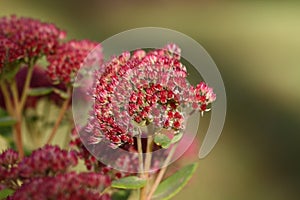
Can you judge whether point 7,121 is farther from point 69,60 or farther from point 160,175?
point 160,175

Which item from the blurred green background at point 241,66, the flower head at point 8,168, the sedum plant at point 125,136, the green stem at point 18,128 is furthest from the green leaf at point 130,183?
the blurred green background at point 241,66

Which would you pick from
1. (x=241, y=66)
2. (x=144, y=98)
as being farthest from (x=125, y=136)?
(x=241, y=66)

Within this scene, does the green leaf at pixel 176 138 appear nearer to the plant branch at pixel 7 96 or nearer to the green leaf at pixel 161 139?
the green leaf at pixel 161 139

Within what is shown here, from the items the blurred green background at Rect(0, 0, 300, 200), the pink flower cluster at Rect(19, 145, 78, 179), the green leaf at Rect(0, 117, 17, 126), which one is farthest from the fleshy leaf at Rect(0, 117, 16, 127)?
the blurred green background at Rect(0, 0, 300, 200)

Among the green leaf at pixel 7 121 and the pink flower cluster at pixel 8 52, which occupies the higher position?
the pink flower cluster at pixel 8 52

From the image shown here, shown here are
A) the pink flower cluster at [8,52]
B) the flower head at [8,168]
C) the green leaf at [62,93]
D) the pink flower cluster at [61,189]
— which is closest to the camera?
the pink flower cluster at [61,189]

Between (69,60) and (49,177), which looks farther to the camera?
(69,60)
